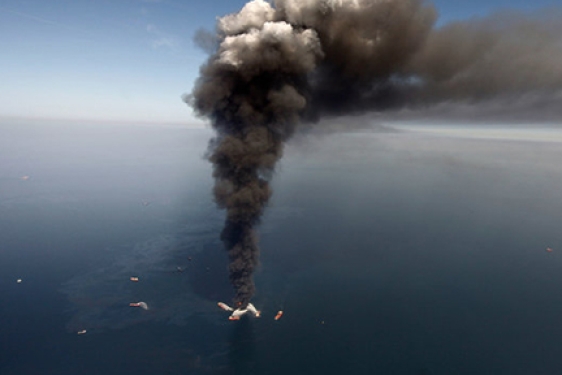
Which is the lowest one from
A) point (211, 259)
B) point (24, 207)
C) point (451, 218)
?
point (24, 207)

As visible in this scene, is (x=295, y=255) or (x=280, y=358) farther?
(x=295, y=255)

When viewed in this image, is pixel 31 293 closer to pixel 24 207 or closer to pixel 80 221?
pixel 80 221

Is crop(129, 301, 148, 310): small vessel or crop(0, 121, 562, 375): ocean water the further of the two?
crop(129, 301, 148, 310): small vessel

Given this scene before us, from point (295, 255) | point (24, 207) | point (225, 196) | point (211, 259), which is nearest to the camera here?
point (225, 196)

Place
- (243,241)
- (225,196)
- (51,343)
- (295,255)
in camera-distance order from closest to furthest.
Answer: (225,196) < (243,241) < (51,343) < (295,255)

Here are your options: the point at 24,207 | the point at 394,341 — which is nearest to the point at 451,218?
the point at 394,341

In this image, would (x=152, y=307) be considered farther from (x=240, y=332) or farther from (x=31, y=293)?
(x=31, y=293)

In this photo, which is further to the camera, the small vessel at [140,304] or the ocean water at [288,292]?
the small vessel at [140,304]

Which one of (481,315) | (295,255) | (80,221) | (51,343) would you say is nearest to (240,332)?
(51,343)

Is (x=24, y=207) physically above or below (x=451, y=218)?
below
